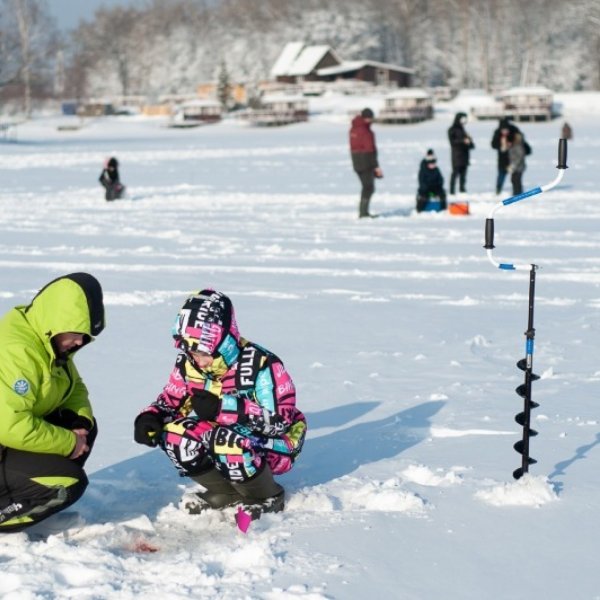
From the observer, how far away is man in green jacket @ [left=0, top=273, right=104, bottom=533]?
3865 millimetres

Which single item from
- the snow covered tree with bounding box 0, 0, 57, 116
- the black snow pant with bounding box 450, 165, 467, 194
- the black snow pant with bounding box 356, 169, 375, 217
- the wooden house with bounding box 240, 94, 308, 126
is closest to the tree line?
the snow covered tree with bounding box 0, 0, 57, 116

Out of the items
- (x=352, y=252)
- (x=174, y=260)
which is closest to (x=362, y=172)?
(x=352, y=252)

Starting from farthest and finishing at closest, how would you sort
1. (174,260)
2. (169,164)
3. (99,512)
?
(169,164) → (174,260) → (99,512)

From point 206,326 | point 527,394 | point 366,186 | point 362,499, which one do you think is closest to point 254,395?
point 206,326

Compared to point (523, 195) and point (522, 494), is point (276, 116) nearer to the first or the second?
point (523, 195)

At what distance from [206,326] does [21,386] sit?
0.76 metres

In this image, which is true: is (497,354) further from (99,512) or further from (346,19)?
(346,19)

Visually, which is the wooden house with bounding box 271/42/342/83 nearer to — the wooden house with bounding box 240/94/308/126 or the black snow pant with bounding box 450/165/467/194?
the wooden house with bounding box 240/94/308/126

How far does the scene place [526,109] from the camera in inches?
2271

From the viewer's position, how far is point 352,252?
12.6 m

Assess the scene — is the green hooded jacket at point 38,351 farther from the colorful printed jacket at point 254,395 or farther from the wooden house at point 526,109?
the wooden house at point 526,109

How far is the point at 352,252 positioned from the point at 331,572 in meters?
8.94

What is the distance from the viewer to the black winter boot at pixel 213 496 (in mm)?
4359

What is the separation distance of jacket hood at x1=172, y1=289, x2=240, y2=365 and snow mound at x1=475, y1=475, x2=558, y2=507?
131 cm
